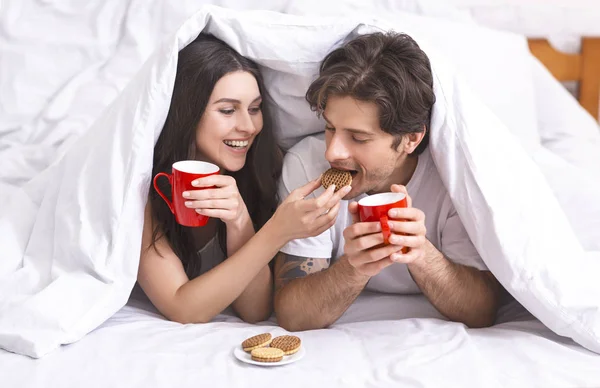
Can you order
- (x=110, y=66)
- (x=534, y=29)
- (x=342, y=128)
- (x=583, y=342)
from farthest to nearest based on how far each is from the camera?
(x=534, y=29) < (x=110, y=66) < (x=342, y=128) < (x=583, y=342)

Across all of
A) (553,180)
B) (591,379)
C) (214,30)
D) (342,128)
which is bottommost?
(591,379)

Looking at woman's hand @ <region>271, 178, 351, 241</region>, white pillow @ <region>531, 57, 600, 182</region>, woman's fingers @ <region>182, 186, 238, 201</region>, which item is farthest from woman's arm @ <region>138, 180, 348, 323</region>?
white pillow @ <region>531, 57, 600, 182</region>

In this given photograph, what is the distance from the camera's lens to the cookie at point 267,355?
4.28 feet

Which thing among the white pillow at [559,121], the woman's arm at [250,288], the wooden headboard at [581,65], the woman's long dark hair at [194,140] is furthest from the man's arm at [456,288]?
the wooden headboard at [581,65]

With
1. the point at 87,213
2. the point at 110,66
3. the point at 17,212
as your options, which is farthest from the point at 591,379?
the point at 110,66

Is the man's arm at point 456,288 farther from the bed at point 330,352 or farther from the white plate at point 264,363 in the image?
the white plate at point 264,363

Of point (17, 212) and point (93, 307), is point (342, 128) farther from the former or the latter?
point (17, 212)

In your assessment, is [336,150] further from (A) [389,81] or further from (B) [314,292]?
(B) [314,292]

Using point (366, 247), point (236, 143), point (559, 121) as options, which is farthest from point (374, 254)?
point (559, 121)

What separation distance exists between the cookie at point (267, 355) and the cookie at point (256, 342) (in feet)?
0.09

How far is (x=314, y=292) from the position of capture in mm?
1528

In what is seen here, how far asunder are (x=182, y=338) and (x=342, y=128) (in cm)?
52

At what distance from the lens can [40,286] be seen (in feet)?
5.06

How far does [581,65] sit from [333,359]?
6.60 ft
